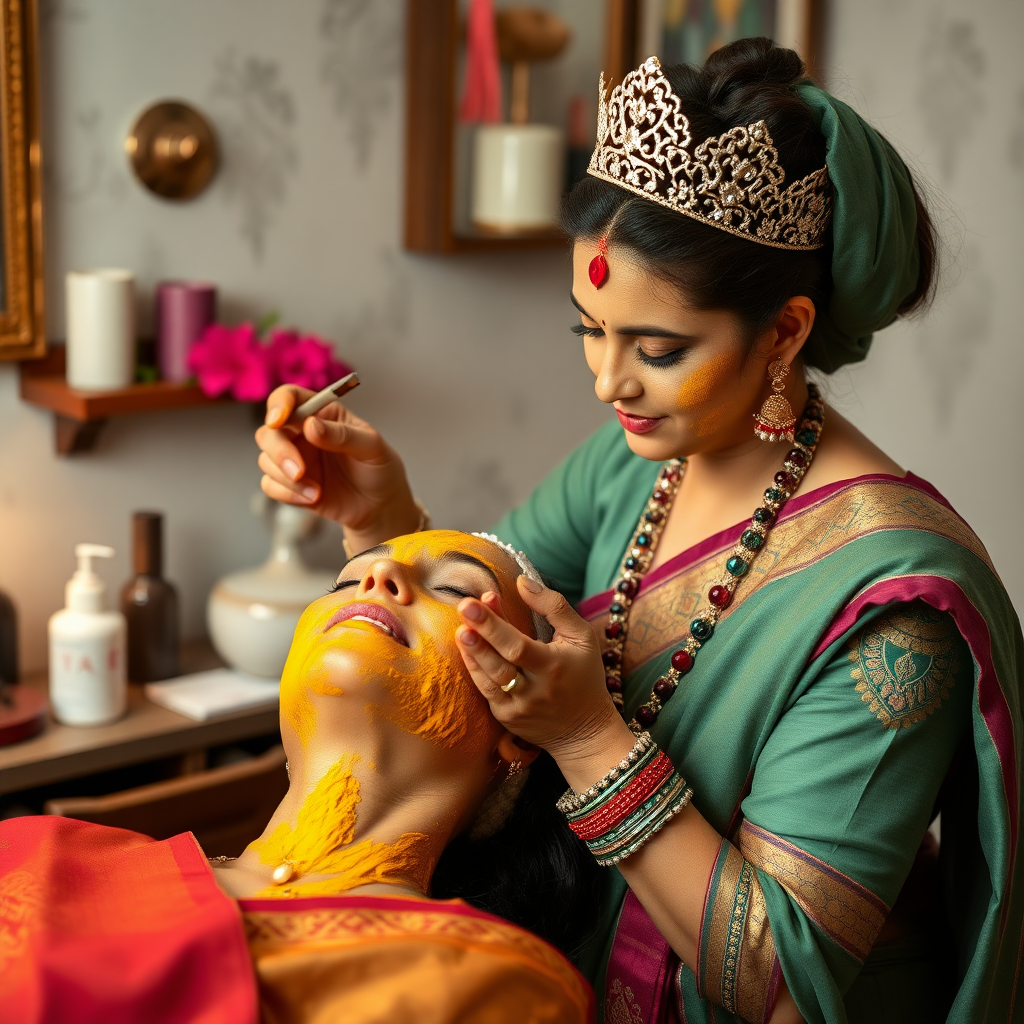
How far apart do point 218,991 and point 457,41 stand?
191 centimetres

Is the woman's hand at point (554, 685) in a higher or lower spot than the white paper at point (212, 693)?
higher

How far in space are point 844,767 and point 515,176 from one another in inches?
63.6

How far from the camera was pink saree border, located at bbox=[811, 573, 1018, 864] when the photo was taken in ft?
3.72

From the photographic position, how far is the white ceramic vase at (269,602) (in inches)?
83.0

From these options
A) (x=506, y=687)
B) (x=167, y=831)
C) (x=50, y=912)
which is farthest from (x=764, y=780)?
(x=167, y=831)

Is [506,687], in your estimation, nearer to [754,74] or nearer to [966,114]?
[754,74]

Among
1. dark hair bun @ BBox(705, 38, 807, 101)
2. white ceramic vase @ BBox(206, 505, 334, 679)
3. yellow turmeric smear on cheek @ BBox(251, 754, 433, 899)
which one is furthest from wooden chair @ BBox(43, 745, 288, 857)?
dark hair bun @ BBox(705, 38, 807, 101)

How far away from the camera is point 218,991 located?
940 millimetres

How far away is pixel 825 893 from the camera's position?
111cm

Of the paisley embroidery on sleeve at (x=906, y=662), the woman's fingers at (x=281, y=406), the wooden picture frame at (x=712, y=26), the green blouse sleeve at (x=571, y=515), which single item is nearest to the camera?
the paisley embroidery on sleeve at (x=906, y=662)

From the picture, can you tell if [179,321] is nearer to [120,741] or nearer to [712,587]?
[120,741]

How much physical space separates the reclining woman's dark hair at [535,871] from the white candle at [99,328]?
1066 mm

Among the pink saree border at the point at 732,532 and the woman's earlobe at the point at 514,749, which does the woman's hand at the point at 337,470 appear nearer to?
the pink saree border at the point at 732,532

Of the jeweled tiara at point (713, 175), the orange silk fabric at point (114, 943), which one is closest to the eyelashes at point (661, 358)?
the jeweled tiara at point (713, 175)
